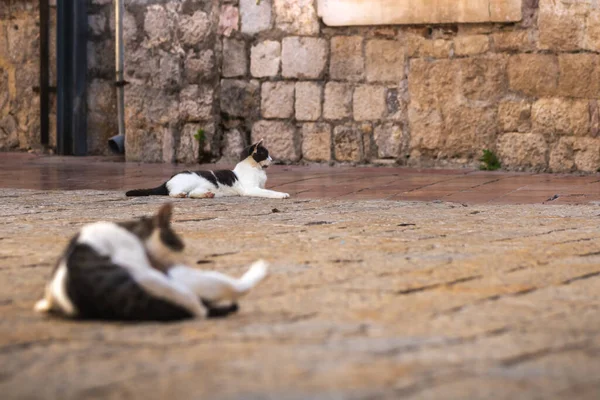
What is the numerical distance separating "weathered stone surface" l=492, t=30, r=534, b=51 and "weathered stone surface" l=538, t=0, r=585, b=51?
0.10 metres

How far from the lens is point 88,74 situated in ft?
31.9

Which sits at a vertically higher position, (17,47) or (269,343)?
(17,47)

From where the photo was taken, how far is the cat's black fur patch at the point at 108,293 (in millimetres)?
2354

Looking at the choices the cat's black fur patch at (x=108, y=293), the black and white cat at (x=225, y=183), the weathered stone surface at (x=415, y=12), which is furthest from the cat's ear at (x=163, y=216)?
the weathered stone surface at (x=415, y=12)

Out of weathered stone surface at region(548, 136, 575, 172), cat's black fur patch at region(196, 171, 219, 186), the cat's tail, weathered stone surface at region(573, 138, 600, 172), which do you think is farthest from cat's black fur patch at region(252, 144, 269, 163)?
weathered stone surface at region(573, 138, 600, 172)

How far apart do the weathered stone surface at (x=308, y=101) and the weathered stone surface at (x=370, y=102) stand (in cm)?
30

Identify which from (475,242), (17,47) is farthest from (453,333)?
(17,47)

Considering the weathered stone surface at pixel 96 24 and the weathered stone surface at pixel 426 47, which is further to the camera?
the weathered stone surface at pixel 96 24

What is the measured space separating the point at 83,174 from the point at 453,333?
5646 mm

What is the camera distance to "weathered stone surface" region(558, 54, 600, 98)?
24.7 feet

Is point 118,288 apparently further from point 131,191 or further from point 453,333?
point 131,191

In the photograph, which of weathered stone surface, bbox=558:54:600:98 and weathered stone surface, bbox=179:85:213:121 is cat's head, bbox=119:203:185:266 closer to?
weathered stone surface, bbox=558:54:600:98

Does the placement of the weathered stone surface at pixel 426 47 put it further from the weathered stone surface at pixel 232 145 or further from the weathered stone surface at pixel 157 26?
the weathered stone surface at pixel 157 26

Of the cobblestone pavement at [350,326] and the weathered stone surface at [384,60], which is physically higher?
the weathered stone surface at [384,60]
